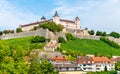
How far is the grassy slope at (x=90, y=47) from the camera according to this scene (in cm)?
10331

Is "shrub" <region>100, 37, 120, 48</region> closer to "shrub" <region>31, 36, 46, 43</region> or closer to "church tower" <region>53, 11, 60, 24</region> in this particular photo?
"church tower" <region>53, 11, 60, 24</region>

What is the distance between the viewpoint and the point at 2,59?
34.2 metres

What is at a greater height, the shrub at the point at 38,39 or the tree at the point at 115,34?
the tree at the point at 115,34

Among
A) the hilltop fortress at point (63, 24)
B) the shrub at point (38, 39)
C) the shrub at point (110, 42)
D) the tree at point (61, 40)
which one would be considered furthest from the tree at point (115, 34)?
the shrub at point (38, 39)

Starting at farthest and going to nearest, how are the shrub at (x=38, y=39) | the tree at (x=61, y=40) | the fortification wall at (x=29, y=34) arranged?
the fortification wall at (x=29, y=34) → the tree at (x=61, y=40) → the shrub at (x=38, y=39)

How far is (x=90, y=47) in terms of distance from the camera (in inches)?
4299

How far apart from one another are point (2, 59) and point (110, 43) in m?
90.3

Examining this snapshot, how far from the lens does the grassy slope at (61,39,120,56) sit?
103 m

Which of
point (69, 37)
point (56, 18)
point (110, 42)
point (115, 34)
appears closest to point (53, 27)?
point (69, 37)

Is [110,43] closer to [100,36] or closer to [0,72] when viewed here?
[100,36]

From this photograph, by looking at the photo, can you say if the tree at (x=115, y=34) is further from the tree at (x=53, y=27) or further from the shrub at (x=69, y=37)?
the tree at (x=53, y=27)

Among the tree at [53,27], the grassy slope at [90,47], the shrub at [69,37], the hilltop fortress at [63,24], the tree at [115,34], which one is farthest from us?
the tree at [115,34]

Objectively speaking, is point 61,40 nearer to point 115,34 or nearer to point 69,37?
point 69,37

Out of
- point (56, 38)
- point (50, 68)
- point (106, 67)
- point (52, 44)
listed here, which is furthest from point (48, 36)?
point (50, 68)
